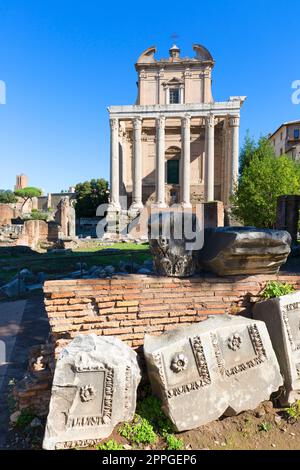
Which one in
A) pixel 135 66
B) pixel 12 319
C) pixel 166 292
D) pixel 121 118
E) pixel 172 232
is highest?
pixel 135 66

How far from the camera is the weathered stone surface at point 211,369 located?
123 inches

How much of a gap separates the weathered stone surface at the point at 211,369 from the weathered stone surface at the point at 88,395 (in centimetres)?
34

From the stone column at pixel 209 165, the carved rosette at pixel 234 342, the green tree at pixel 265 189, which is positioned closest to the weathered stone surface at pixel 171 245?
the carved rosette at pixel 234 342

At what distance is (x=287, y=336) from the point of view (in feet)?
11.7

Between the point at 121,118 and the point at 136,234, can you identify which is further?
the point at 121,118

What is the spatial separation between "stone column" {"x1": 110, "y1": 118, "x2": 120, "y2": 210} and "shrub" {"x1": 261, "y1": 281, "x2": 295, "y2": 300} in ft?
84.1

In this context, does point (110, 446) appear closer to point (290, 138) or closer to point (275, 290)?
Result: point (275, 290)

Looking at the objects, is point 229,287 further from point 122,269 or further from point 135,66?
point 135,66

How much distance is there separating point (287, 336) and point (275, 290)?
580 millimetres

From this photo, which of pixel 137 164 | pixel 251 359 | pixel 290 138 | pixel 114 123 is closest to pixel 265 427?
pixel 251 359

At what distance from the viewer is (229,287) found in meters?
3.89

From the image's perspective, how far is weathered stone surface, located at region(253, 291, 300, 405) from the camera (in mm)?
3508
